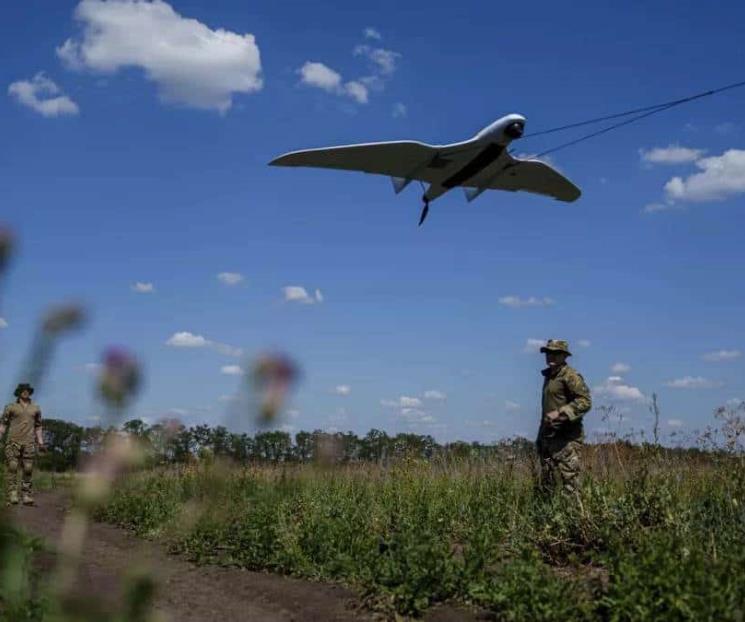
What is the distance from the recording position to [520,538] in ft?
20.3

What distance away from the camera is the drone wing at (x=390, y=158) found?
39.6 ft

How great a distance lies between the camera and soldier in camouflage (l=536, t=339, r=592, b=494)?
7590mm

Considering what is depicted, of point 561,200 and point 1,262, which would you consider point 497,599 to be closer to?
point 1,262

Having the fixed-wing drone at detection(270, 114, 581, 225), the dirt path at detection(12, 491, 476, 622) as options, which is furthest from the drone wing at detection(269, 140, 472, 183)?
the dirt path at detection(12, 491, 476, 622)

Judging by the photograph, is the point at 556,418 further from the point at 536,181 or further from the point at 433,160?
the point at 536,181

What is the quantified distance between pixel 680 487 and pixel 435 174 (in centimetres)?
750

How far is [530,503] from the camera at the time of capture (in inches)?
279

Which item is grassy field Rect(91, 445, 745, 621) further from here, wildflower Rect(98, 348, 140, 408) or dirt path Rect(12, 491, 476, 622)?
wildflower Rect(98, 348, 140, 408)

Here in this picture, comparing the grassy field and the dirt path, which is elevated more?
the grassy field

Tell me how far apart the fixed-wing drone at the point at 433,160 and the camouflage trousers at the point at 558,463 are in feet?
16.5

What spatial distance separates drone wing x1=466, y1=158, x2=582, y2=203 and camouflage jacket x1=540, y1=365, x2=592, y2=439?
21.3ft

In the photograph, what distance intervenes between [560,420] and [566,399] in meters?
0.33

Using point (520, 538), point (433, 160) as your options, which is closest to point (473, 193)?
point (433, 160)

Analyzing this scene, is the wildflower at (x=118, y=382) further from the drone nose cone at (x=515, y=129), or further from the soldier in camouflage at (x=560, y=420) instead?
the drone nose cone at (x=515, y=129)
